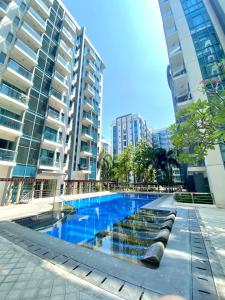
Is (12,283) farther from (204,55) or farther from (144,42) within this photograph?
(144,42)

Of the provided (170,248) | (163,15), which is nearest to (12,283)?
(170,248)

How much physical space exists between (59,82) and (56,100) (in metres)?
2.88

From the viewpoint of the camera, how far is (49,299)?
2.35 meters

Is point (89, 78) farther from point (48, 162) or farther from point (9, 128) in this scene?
point (9, 128)

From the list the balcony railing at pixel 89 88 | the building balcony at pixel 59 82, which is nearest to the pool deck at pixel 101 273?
the building balcony at pixel 59 82

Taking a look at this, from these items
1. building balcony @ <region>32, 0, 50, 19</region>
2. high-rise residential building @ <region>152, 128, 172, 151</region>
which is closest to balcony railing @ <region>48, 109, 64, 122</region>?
building balcony @ <region>32, 0, 50, 19</region>

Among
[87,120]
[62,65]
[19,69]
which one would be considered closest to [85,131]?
[87,120]

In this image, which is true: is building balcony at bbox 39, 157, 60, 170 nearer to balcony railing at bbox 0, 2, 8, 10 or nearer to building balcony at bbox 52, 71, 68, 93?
building balcony at bbox 52, 71, 68, 93

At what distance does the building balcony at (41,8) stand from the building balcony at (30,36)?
3554 mm

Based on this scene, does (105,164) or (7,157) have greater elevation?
(105,164)

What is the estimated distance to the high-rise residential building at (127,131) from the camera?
64850 mm

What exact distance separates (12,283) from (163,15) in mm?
28390

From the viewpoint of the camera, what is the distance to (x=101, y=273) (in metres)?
3.03

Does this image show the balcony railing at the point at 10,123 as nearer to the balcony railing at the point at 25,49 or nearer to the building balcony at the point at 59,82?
the balcony railing at the point at 25,49
